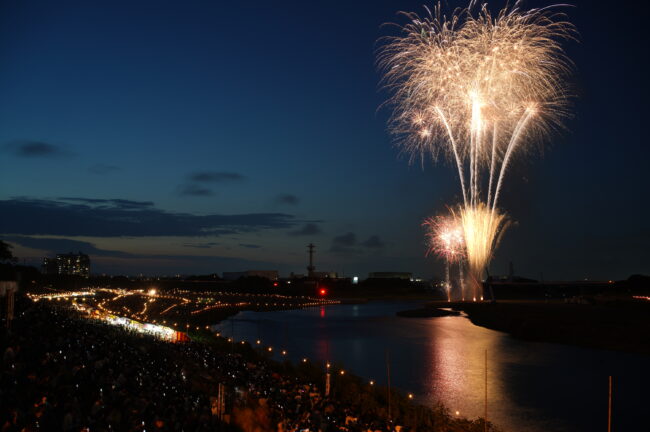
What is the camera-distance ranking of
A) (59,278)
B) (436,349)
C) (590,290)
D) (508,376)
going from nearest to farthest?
(508,376)
(436,349)
(59,278)
(590,290)

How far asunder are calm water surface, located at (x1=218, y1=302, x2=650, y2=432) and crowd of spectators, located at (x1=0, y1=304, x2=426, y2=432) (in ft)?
19.7

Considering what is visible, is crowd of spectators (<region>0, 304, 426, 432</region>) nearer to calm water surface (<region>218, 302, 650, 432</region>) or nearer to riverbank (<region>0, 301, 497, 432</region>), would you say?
riverbank (<region>0, 301, 497, 432</region>)

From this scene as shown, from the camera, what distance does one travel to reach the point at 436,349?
3272cm

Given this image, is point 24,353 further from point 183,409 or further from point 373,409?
point 373,409

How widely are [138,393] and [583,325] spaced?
3363 cm

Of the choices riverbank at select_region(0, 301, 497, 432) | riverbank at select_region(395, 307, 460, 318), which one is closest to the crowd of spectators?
riverbank at select_region(0, 301, 497, 432)

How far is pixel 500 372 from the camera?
2430 cm

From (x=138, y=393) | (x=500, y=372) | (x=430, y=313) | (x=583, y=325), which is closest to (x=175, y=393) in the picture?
(x=138, y=393)

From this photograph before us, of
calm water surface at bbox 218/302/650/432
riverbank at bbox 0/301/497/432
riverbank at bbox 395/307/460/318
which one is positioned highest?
riverbank at bbox 0/301/497/432

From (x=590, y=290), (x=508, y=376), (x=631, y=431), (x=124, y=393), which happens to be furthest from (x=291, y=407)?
(x=590, y=290)

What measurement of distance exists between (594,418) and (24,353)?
16.5 m

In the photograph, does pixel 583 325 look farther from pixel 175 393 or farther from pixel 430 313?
pixel 175 393

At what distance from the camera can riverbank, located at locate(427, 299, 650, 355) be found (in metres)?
32.5

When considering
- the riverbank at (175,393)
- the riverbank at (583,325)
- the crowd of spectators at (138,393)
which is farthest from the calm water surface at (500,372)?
the crowd of spectators at (138,393)
